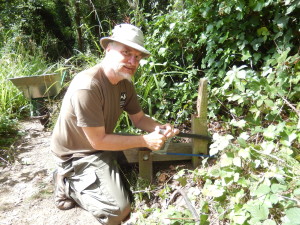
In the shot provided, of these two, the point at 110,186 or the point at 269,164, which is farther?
the point at 110,186

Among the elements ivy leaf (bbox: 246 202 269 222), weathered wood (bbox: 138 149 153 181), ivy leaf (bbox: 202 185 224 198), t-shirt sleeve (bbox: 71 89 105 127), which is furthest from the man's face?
ivy leaf (bbox: 246 202 269 222)

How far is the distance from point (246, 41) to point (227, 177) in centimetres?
156

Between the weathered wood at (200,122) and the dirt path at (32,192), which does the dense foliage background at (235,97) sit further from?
the dirt path at (32,192)

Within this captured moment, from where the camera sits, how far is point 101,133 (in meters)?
2.05

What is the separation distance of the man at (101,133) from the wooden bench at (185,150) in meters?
0.23

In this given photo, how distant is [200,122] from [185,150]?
354mm

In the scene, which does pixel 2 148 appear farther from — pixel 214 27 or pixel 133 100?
pixel 214 27

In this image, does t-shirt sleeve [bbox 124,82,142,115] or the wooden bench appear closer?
the wooden bench

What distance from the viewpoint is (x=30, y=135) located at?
3707 millimetres

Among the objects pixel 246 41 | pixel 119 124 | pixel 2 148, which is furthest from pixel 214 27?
pixel 2 148

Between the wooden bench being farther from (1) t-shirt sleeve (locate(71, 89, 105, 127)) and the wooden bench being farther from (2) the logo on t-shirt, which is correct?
(1) t-shirt sleeve (locate(71, 89, 105, 127))

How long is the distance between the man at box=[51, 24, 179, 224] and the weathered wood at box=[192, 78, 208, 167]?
32cm

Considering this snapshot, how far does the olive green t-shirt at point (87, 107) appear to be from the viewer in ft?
6.38

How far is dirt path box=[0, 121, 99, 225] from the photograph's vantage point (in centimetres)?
226
